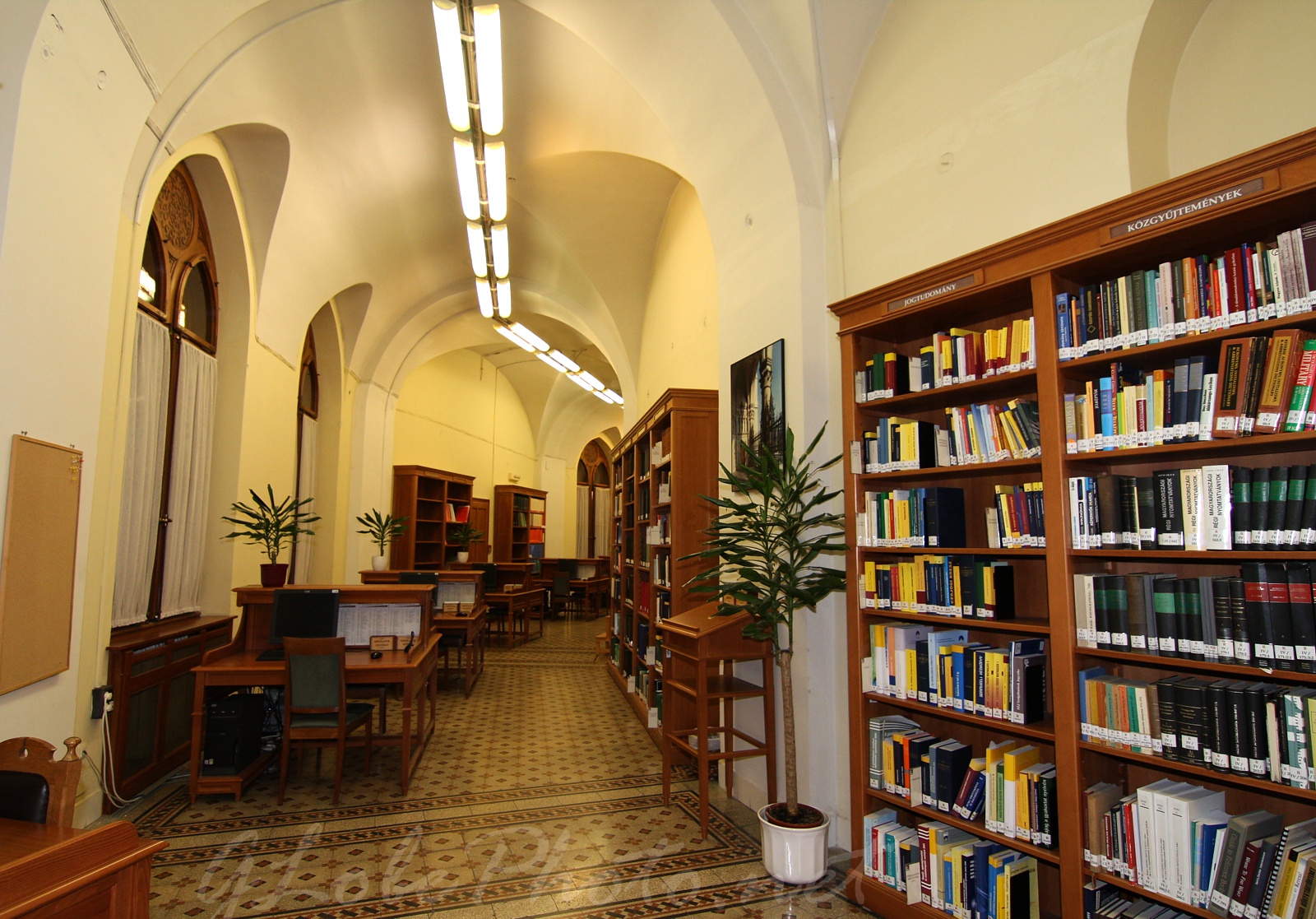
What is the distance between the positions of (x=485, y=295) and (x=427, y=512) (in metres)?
4.74

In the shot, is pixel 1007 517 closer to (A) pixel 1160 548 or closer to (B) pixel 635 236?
(A) pixel 1160 548

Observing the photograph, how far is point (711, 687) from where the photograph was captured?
4289 millimetres

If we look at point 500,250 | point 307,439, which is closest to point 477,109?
point 500,250

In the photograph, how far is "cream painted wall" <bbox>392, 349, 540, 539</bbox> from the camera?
1227 cm

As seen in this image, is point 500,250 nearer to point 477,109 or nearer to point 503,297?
point 503,297

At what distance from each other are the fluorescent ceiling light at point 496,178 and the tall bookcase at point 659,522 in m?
2.30

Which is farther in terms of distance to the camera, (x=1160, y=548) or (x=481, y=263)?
(x=481, y=263)

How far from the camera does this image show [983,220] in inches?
129

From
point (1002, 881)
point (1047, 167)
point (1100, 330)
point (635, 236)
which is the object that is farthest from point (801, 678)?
point (635, 236)

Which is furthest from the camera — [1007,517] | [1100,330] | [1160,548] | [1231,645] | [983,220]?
[983,220]

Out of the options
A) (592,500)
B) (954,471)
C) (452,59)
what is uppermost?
(452,59)

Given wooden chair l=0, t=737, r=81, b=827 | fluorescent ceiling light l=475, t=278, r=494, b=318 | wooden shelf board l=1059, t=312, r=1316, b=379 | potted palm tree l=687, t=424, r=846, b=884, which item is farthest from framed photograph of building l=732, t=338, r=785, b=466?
fluorescent ceiling light l=475, t=278, r=494, b=318

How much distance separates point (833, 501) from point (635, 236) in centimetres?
544

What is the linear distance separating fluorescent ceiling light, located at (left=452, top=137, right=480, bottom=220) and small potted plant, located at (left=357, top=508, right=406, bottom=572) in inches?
191
